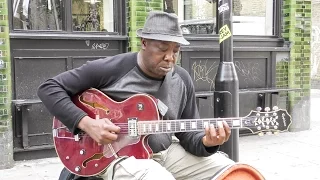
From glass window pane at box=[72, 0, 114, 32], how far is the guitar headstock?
14.0ft

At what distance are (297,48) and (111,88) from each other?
5.78 m

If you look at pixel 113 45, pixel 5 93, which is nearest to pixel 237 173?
pixel 5 93

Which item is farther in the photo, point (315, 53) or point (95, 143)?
point (315, 53)

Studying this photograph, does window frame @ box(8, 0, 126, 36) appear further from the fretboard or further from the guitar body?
the fretboard

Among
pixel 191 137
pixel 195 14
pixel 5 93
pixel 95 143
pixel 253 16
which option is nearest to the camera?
pixel 95 143

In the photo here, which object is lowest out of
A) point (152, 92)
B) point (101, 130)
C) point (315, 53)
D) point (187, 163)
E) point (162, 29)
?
point (187, 163)

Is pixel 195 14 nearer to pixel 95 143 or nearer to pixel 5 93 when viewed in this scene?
pixel 5 93

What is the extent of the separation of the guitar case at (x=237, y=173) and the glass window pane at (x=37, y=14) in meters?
4.35

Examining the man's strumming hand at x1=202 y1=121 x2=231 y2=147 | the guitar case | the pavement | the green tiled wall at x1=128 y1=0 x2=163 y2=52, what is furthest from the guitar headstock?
the green tiled wall at x1=128 y1=0 x2=163 y2=52

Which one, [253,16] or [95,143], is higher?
[253,16]

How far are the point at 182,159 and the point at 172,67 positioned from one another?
2.17ft

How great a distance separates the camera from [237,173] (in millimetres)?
2674

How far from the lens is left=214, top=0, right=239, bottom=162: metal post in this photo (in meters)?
4.36

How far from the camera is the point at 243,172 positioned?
2.69m
